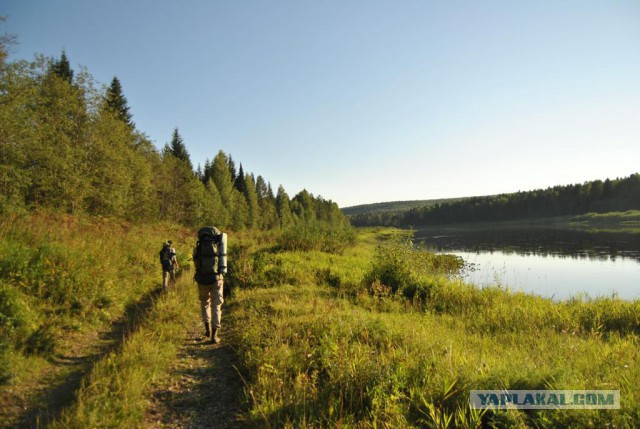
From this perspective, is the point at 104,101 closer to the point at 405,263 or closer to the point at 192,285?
the point at 192,285

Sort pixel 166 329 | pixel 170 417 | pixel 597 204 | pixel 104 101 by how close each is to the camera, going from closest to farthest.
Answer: pixel 170 417 < pixel 166 329 < pixel 104 101 < pixel 597 204

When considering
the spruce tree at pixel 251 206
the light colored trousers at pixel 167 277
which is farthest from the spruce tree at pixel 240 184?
the light colored trousers at pixel 167 277

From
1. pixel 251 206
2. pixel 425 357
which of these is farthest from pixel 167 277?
pixel 251 206

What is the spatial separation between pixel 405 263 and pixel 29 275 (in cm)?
1071

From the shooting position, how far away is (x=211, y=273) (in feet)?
21.8

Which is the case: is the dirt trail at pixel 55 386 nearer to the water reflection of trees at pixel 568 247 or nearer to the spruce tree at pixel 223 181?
the water reflection of trees at pixel 568 247

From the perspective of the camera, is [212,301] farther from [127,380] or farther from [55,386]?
[55,386]

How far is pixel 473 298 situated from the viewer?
9391 mm

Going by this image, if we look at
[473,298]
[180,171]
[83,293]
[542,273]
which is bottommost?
[542,273]

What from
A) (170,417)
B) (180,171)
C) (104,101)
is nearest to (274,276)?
(170,417)

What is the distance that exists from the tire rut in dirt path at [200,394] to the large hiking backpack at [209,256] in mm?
1510

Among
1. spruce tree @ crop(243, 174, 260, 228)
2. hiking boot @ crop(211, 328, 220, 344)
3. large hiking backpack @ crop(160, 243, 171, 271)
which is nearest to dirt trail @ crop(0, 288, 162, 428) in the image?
hiking boot @ crop(211, 328, 220, 344)

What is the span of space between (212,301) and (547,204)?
5547 inches

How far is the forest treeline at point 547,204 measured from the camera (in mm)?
96738
